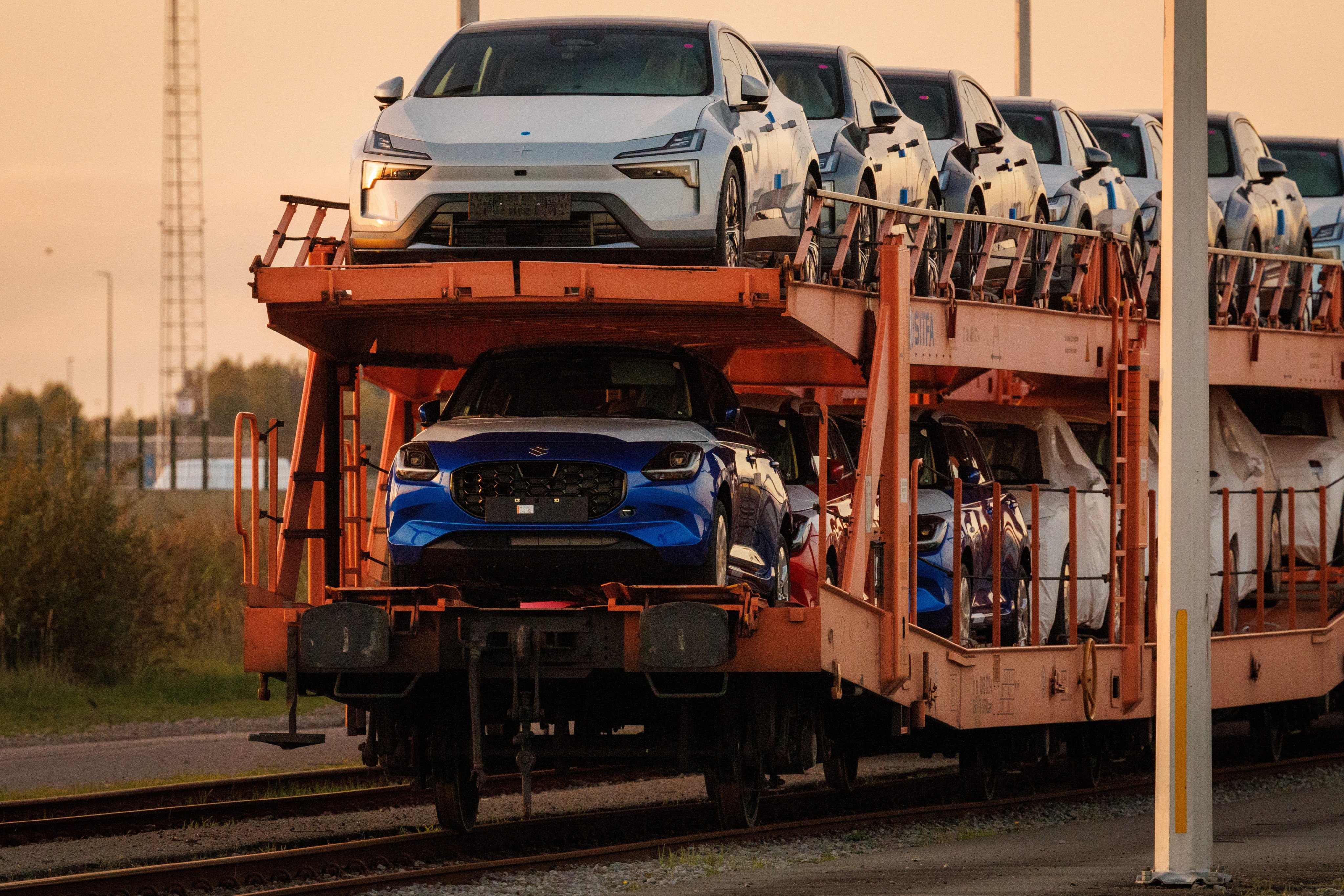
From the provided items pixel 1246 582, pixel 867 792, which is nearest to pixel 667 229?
pixel 867 792

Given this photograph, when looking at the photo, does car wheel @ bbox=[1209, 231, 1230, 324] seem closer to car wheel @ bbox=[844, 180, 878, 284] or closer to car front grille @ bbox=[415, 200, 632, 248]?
car wheel @ bbox=[844, 180, 878, 284]

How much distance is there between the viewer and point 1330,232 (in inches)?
874

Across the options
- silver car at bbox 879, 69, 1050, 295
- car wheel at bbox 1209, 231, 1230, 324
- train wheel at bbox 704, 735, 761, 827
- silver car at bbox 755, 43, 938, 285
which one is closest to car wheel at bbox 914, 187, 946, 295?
silver car at bbox 755, 43, 938, 285

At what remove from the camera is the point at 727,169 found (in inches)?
439

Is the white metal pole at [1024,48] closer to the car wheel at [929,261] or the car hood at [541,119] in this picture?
the car wheel at [929,261]

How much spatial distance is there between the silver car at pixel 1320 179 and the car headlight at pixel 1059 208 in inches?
197

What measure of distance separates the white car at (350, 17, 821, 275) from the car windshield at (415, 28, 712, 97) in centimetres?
1

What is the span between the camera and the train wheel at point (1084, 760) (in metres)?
16.1

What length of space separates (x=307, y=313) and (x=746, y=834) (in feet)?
12.8

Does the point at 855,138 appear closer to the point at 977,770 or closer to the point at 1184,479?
the point at 977,770

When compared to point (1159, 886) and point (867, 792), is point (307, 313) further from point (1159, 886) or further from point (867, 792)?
point (867, 792)

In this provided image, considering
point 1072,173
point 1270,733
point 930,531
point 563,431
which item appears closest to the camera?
point 563,431

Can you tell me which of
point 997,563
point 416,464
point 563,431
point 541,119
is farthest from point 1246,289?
point 416,464

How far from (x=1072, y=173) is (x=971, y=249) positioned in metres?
4.29
